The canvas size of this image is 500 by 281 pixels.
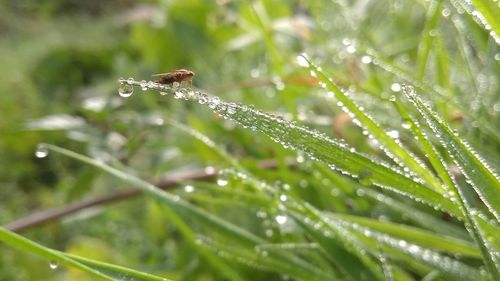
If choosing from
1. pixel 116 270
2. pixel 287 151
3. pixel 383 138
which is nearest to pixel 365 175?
pixel 383 138

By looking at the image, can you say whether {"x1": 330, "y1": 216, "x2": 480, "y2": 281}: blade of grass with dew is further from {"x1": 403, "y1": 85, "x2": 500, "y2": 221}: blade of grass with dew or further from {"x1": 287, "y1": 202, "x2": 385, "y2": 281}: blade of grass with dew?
{"x1": 403, "y1": 85, "x2": 500, "y2": 221}: blade of grass with dew

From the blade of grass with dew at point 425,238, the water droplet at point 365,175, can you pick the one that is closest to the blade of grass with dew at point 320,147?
the water droplet at point 365,175

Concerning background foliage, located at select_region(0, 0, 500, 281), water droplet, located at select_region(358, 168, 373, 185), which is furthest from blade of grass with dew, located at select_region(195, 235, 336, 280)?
water droplet, located at select_region(358, 168, 373, 185)

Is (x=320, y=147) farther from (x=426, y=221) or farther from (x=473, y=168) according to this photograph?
(x=426, y=221)

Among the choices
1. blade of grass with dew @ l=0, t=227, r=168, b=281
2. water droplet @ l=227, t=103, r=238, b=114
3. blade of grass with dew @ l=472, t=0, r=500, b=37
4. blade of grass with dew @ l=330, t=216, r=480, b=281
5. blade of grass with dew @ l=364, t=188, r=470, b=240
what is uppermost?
blade of grass with dew @ l=472, t=0, r=500, b=37

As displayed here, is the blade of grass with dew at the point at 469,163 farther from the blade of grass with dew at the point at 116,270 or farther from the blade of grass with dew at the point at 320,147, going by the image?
the blade of grass with dew at the point at 116,270

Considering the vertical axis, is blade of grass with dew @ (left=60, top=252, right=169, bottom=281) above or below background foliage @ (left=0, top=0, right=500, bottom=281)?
below

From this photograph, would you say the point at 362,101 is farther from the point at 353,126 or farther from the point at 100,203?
the point at 100,203
